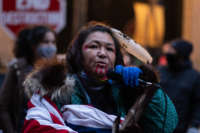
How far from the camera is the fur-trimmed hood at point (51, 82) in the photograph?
2598mm

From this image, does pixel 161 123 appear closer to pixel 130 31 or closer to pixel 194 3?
pixel 130 31

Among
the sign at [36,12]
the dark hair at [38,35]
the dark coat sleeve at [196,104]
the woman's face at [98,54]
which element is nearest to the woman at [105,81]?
the woman's face at [98,54]

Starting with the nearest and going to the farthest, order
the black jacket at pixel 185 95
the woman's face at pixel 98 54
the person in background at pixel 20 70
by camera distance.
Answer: the woman's face at pixel 98 54, the person in background at pixel 20 70, the black jacket at pixel 185 95

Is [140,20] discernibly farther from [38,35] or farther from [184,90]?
[38,35]

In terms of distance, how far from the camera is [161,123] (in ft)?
8.29

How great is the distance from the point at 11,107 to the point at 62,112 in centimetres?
149

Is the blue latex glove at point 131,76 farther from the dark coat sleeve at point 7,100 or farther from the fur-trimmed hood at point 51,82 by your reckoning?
the dark coat sleeve at point 7,100

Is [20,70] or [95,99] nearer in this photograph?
[95,99]

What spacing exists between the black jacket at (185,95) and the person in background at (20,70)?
182 cm

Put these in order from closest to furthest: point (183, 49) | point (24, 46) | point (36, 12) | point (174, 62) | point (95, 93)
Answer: point (95, 93), point (24, 46), point (36, 12), point (174, 62), point (183, 49)

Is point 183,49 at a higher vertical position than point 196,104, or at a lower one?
higher

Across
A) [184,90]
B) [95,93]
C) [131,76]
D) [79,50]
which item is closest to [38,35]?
[79,50]

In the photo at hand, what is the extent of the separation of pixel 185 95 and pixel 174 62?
555mm

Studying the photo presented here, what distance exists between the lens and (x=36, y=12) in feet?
16.1
